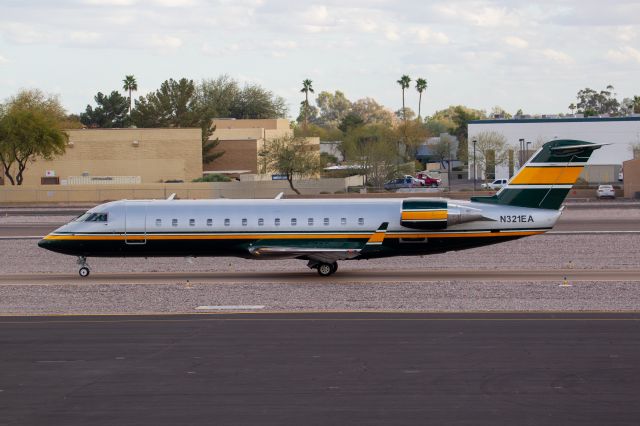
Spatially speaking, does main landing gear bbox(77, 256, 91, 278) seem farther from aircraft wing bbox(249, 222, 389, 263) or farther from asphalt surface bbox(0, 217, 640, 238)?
asphalt surface bbox(0, 217, 640, 238)

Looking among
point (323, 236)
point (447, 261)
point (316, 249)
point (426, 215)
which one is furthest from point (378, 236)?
point (447, 261)

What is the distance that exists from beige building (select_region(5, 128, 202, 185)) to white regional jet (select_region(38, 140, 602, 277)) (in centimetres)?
5993

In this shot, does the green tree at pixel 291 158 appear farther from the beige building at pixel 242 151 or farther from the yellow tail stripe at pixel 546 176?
the yellow tail stripe at pixel 546 176

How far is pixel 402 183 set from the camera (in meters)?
97.9

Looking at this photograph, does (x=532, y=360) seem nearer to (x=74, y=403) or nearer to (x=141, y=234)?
(x=74, y=403)

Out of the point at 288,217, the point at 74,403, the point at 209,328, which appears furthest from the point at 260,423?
the point at 288,217

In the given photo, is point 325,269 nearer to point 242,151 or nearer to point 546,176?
point 546,176

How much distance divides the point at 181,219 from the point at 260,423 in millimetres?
19110

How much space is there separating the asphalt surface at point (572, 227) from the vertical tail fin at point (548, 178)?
52.0 feet

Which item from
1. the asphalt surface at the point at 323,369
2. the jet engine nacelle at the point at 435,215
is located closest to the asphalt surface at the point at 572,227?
the jet engine nacelle at the point at 435,215

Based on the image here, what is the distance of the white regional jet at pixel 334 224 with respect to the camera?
33062 mm

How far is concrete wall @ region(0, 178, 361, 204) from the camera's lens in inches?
3238

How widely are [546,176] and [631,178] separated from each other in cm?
4888

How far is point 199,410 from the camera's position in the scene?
16078mm
